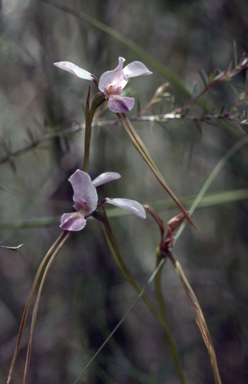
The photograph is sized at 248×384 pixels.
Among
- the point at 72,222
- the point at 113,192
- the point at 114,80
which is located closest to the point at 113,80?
the point at 114,80

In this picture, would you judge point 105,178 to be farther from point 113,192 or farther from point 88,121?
point 113,192

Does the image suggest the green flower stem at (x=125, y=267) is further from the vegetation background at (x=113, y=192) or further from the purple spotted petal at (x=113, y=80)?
the vegetation background at (x=113, y=192)

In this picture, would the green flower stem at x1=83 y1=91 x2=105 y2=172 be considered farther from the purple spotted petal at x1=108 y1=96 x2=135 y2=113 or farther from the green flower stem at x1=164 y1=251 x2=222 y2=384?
the green flower stem at x1=164 y1=251 x2=222 y2=384

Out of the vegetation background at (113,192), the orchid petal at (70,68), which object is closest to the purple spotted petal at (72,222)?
the orchid petal at (70,68)

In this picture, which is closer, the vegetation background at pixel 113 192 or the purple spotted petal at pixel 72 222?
the purple spotted petal at pixel 72 222

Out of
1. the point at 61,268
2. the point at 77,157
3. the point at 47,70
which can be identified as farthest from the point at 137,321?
the point at 47,70

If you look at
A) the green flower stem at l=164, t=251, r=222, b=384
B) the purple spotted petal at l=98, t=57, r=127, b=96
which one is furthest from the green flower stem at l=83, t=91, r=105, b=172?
the green flower stem at l=164, t=251, r=222, b=384

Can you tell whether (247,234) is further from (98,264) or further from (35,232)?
(35,232)
